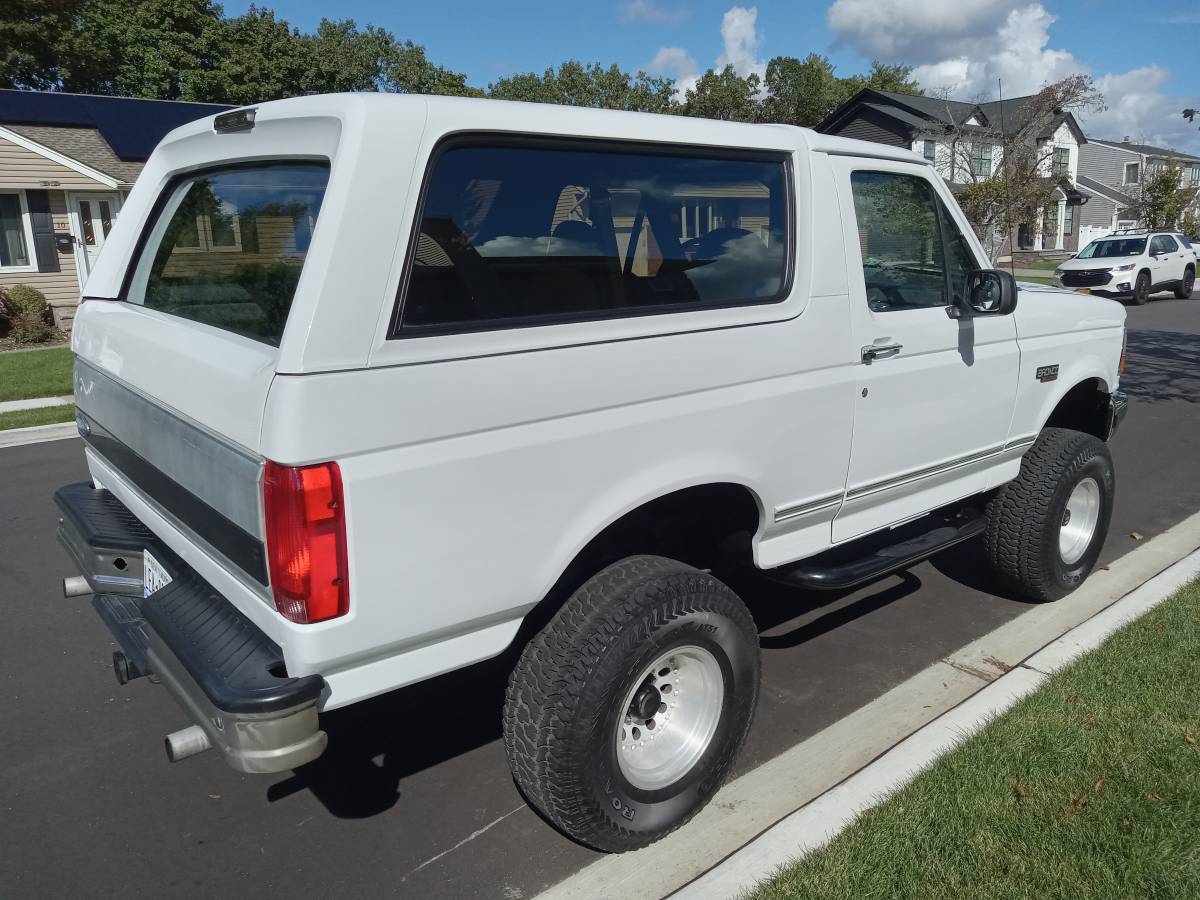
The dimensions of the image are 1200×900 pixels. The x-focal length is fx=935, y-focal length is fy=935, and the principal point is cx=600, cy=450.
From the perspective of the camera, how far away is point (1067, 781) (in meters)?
3.13

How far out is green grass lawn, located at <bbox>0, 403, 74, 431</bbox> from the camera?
9.04 meters

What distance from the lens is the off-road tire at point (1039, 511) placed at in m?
4.48

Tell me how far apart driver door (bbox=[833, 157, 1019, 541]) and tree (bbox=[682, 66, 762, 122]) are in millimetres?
65578

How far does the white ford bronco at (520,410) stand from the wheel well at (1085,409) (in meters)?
1.28

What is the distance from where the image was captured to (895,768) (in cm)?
330

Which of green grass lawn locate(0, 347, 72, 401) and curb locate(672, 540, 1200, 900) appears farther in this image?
green grass lawn locate(0, 347, 72, 401)

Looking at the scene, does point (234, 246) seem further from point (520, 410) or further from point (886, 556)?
point (886, 556)

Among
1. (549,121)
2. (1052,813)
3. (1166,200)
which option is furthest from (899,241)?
(1166,200)

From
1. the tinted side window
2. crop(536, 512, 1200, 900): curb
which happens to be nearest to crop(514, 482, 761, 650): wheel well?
crop(536, 512, 1200, 900): curb

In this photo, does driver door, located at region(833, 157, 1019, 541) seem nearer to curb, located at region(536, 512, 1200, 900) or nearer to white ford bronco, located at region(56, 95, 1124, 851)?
white ford bronco, located at region(56, 95, 1124, 851)

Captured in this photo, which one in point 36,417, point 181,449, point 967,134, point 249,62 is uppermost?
point 249,62

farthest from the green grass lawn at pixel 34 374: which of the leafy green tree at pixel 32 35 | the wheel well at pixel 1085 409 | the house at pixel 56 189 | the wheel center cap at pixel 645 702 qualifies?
the leafy green tree at pixel 32 35

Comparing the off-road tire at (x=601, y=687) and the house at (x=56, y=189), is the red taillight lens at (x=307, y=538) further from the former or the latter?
the house at (x=56, y=189)

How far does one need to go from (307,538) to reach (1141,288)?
24.6 meters
